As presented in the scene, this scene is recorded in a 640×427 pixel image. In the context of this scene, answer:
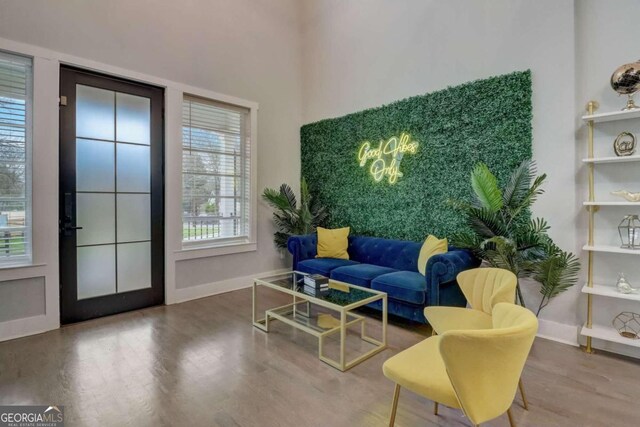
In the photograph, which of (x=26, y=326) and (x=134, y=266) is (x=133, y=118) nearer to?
(x=134, y=266)

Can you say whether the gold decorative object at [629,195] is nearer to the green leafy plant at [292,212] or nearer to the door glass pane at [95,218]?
the green leafy plant at [292,212]

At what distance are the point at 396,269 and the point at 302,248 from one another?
134cm

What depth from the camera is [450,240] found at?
3.67 meters

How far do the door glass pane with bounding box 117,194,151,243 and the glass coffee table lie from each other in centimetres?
172

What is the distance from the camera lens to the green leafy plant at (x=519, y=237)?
281 centimetres

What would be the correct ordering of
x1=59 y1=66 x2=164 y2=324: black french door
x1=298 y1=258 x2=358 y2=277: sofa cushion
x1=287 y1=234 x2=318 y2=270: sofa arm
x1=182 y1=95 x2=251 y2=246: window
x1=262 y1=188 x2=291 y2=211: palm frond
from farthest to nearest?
x1=262 y1=188 x2=291 y2=211: palm frond → x1=287 y1=234 x2=318 y2=270: sofa arm → x1=182 y1=95 x2=251 y2=246: window → x1=298 y1=258 x2=358 y2=277: sofa cushion → x1=59 y1=66 x2=164 y2=324: black french door

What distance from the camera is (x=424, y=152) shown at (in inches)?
156

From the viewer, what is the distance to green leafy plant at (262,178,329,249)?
16.4 feet

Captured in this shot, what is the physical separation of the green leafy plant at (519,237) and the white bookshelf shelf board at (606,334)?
0.37 meters

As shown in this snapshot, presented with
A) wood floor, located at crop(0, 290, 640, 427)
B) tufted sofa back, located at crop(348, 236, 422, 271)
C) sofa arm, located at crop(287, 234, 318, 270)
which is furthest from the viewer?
sofa arm, located at crop(287, 234, 318, 270)

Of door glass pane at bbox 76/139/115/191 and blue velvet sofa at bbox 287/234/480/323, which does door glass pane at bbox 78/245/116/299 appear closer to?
door glass pane at bbox 76/139/115/191

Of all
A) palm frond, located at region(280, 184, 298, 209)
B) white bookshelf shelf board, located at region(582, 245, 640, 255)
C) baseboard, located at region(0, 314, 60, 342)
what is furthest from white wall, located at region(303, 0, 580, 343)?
baseboard, located at region(0, 314, 60, 342)

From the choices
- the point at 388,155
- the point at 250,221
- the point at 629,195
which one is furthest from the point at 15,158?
the point at 629,195

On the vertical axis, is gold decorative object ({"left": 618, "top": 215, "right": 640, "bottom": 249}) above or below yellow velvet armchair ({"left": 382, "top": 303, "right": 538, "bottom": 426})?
above
